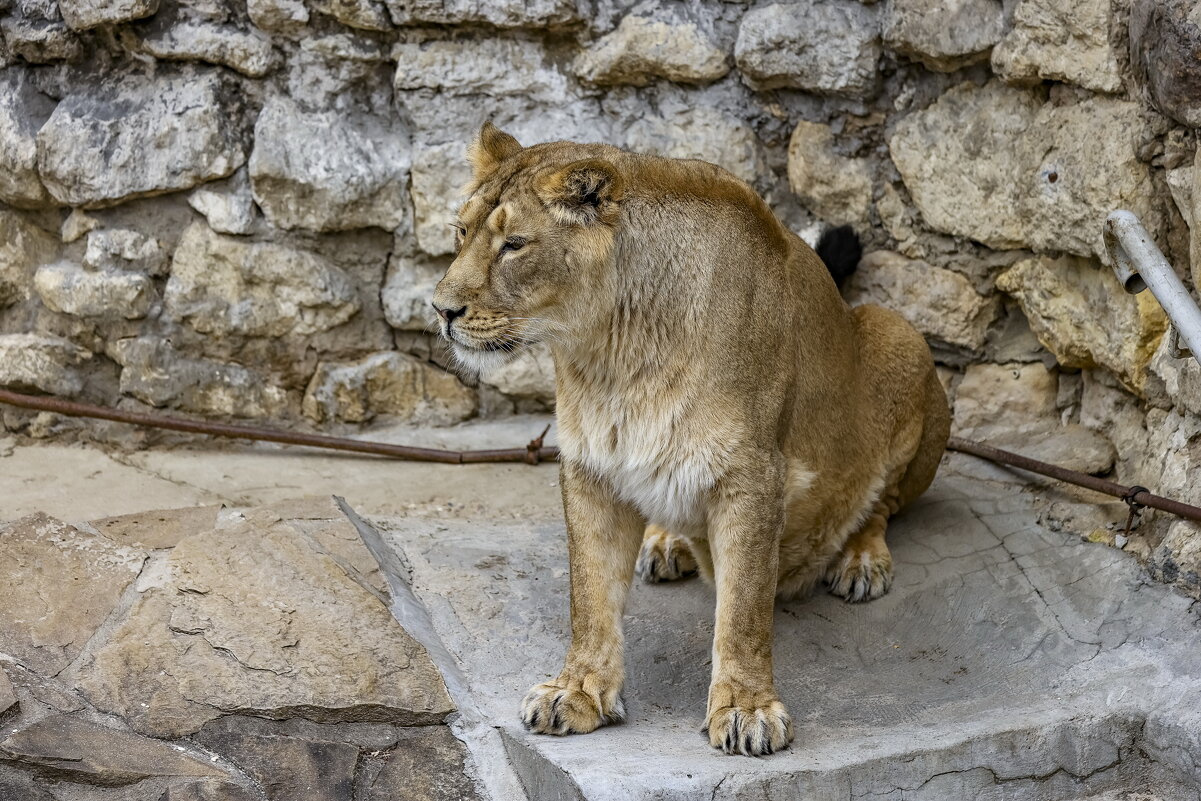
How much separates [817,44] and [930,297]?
114 cm

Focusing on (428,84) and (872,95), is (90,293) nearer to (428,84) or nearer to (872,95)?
(428,84)

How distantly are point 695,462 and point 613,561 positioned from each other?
436 millimetres

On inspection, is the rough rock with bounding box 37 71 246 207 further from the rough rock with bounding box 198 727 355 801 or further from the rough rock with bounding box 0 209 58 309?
the rough rock with bounding box 198 727 355 801

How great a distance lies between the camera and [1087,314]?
491 centimetres

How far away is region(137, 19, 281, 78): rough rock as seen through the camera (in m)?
5.40

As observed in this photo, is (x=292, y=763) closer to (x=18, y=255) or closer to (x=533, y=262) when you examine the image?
(x=533, y=262)

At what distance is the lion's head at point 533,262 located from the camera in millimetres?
3693

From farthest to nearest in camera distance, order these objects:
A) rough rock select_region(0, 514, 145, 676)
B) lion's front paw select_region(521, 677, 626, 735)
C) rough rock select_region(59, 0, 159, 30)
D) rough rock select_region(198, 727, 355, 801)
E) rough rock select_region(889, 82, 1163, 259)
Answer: rough rock select_region(59, 0, 159, 30) < rough rock select_region(889, 82, 1163, 259) < rough rock select_region(0, 514, 145, 676) < lion's front paw select_region(521, 677, 626, 735) < rough rock select_region(198, 727, 355, 801)

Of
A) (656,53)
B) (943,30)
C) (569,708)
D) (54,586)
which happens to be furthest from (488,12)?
(569,708)

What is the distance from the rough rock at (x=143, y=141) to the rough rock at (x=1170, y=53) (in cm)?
349

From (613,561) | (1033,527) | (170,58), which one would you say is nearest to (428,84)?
(170,58)

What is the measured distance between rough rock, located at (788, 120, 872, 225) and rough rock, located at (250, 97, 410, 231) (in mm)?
1674

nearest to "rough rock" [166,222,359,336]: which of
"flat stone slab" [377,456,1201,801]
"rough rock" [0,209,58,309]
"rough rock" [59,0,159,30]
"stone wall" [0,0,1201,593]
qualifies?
"stone wall" [0,0,1201,593]

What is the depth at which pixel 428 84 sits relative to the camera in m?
5.55
